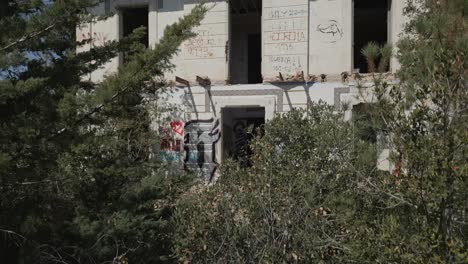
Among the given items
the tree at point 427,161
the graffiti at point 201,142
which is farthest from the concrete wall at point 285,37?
the tree at point 427,161

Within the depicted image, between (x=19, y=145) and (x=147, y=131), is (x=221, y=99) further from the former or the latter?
(x=19, y=145)

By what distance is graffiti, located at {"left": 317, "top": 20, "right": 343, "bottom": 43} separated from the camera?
14.1 meters

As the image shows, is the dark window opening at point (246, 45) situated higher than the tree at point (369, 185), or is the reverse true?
the dark window opening at point (246, 45)

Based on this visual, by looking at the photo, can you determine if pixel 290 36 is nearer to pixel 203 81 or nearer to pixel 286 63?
pixel 286 63

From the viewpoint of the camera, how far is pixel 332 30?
14203 mm

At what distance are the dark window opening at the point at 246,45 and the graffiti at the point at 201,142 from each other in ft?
8.39

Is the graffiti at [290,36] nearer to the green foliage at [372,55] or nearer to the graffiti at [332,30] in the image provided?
the graffiti at [332,30]

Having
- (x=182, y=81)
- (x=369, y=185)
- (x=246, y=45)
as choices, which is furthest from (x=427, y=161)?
(x=246, y=45)

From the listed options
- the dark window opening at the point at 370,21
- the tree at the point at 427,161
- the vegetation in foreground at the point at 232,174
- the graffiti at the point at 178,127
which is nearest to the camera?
the tree at the point at 427,161

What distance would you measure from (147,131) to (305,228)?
29.3 ft

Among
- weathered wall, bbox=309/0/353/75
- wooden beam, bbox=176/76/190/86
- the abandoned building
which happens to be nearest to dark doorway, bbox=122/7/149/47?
the abandoned building

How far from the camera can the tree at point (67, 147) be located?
21.0 ft

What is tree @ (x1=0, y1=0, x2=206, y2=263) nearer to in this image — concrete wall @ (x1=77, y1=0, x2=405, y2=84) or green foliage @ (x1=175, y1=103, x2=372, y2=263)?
green foliage @ (x1=175, y1=103, x2=372, y2=263)

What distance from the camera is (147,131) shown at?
1341 cm
